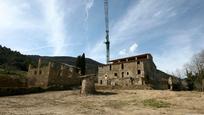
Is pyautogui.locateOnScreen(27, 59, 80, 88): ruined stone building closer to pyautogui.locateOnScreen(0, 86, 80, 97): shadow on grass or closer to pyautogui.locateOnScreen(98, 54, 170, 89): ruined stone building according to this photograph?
pyautogui.locateOnScreen(0, 86, 80, 97): shadow on grass

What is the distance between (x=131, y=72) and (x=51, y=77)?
29.4 meters

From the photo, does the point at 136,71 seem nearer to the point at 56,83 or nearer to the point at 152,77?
the point at 152,77

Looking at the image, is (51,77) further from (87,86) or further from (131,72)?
(131,72)

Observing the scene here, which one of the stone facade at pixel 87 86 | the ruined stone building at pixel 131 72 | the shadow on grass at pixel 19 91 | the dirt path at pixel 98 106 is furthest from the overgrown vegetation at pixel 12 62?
the dirt path at pixel 98 106

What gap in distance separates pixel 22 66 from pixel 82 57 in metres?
29.1

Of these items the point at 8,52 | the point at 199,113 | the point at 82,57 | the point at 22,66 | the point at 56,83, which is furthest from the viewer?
the point at 8,52

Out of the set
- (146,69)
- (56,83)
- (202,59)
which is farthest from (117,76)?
(56,83)

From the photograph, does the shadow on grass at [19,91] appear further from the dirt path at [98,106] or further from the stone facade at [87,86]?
the stone facade at [87,86]

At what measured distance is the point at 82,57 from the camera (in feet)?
250

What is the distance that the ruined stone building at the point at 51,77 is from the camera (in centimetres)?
4450

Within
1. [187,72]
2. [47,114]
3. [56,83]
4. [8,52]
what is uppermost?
[8,52]

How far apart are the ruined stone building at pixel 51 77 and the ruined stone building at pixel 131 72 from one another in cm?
2014

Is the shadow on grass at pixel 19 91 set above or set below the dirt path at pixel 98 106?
above

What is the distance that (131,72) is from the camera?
2692 inches
